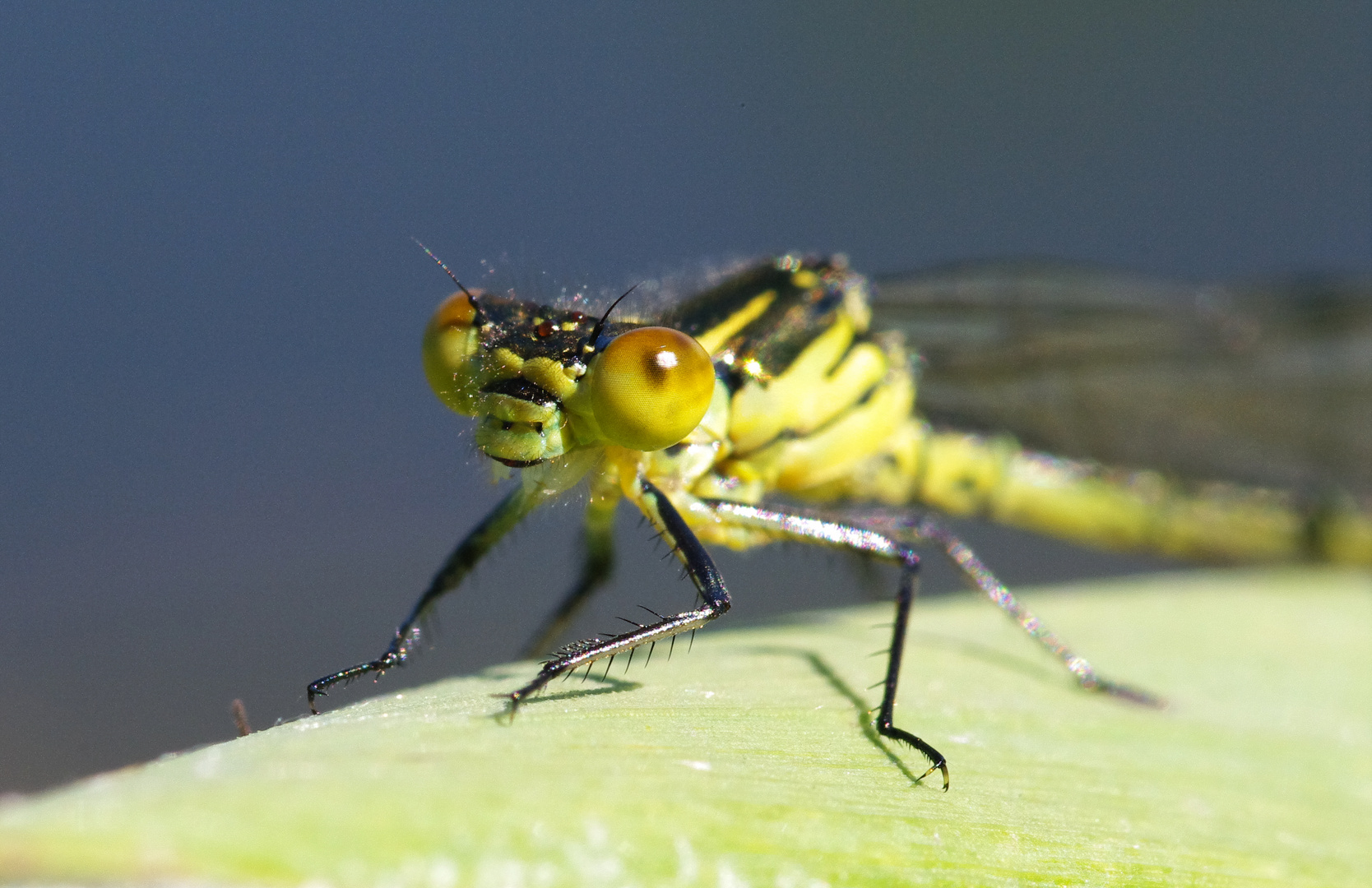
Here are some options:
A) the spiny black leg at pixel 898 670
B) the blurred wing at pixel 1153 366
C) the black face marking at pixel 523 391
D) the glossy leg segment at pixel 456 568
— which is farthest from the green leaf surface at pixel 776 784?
the blurred wing at pixel 1153 366

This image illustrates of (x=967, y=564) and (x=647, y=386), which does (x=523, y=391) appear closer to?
(x=647, y=386)

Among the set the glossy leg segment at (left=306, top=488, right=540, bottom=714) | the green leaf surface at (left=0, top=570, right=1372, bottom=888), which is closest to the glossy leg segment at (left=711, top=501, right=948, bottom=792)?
the green leaf surface at (left=0, top=570, right=1372, bottom=888)

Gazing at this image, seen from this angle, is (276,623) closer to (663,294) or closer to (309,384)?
(309,384)

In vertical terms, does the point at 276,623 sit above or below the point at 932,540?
above

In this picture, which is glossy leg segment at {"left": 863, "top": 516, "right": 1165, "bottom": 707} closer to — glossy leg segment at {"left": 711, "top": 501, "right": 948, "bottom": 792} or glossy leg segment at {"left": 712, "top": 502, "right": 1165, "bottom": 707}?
glossy leg segment at {"left": 712, "top": 502, "right": 1165, "bottom": 707}

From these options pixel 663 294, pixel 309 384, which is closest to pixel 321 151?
pixel 309 384

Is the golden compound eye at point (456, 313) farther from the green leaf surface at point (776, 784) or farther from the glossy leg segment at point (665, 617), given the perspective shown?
the green leaf surface at point (776, 784)

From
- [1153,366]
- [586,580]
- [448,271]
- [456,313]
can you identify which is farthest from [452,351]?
[1153,366]
